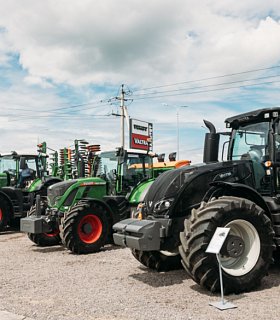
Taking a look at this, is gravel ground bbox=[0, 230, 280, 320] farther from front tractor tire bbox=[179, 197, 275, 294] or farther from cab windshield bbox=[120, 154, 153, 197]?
cab windshield bbox=[120, 154, 153, 197]

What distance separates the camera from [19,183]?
13.8 metres

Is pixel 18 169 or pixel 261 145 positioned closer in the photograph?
pixel 261 145

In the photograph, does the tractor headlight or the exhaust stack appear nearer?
the tractor headlight

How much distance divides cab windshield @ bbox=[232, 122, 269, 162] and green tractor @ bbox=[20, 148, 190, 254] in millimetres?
3789

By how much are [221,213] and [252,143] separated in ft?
6.98

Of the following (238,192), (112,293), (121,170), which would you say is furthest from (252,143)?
(121,170)

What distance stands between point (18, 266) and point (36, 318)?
11.0 ft

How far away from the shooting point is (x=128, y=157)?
10852mm

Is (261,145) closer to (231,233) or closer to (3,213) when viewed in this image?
(231,233)

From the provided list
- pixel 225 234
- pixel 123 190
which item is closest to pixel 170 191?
pixel 225 234

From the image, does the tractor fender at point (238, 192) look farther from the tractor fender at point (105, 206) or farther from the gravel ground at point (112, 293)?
the tractor fender at point (105, 206)

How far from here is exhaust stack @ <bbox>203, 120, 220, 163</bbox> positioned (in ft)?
22.1

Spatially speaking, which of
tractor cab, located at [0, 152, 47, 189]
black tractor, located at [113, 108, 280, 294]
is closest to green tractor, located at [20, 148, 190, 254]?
black tractor, located at [113, 108, 280, 294]

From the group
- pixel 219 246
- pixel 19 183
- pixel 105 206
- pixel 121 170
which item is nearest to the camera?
pixel 219 246
